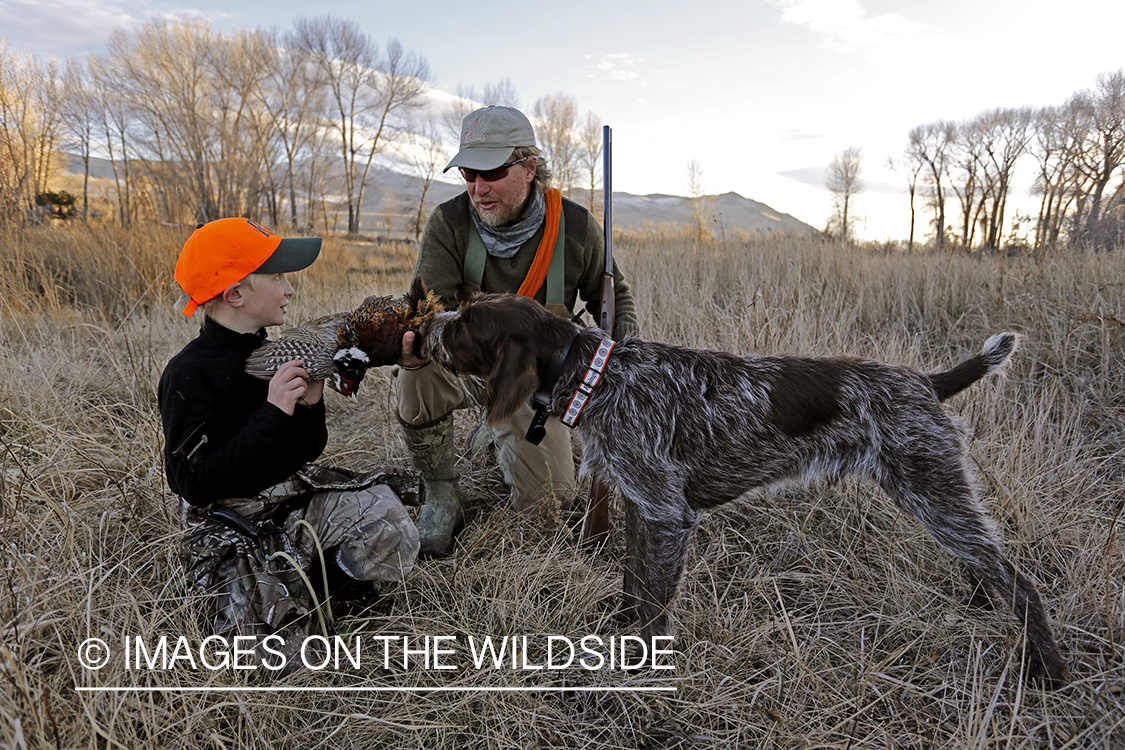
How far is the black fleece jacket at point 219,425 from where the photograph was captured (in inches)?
87.4

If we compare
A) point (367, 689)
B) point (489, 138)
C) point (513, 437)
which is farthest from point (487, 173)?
point (367, 689)

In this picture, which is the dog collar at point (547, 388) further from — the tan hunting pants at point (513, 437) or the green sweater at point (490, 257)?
the green sweater at point (490, 257)

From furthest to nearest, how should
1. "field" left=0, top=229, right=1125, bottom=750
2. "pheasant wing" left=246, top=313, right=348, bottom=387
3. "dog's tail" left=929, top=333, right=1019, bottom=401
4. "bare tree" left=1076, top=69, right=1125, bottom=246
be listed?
"bare tree" left=1076, top=69, right=1125, bottom=246
"dog's tail" left=929, top=333, right=1019, bottom=401
"pheasant wing" left=246, top=313, right=348, bottom=387
"field" left=0, top=229, right=1125, bottom=750

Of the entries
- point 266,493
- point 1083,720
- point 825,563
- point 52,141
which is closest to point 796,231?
point 825,563

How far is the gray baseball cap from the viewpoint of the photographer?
331cm

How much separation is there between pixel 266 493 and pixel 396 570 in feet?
2.21

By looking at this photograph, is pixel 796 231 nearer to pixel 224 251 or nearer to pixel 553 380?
pixel 553 380

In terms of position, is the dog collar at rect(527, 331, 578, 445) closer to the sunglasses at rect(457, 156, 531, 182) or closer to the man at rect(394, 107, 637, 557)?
the man at rect(394, 107, 637, 557)

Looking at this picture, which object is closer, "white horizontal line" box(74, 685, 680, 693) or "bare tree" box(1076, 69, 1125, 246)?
"white horizontal line" box(74, 685, 680, 693)

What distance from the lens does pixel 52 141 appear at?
17.2m

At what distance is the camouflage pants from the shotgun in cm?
94

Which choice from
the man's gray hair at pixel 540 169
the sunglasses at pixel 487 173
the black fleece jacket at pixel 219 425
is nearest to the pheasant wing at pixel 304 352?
the black fleece jacket at pixel 219 425

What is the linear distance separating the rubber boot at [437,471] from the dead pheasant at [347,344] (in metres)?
1.03

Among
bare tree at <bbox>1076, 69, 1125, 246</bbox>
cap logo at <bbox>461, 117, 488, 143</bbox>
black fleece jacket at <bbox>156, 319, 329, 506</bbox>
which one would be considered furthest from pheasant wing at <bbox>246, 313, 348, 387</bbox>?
bare tree at <bbox>1076, 69, 1125, 246</bbox>
